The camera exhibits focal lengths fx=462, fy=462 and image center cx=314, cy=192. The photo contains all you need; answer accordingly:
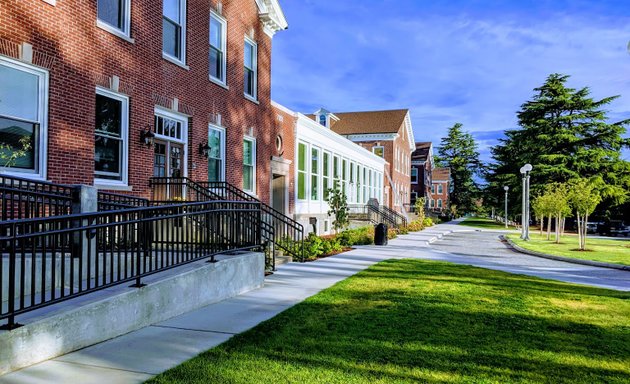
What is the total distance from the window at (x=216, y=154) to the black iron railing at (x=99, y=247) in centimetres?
540

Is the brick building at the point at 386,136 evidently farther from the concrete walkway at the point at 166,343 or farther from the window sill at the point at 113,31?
the concrete walkway at the point at 166,343

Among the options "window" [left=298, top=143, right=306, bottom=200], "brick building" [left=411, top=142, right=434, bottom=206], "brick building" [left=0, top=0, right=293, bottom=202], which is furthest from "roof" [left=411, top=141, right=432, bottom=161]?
"brick building" [left=0, top=0, right=293, bottom=202]

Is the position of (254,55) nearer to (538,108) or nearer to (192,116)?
(192,116)

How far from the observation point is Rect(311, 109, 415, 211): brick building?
4475 cm

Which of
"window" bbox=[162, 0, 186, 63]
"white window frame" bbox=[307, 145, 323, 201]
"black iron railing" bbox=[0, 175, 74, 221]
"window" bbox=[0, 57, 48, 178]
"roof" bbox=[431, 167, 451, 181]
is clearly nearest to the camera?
"black iron railing" bbox=[0, 175, 74, 221]

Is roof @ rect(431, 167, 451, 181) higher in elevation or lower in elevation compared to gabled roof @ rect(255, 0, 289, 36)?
lower

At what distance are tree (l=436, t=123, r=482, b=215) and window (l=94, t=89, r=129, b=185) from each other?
7469 cm

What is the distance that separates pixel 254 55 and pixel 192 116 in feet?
17.0

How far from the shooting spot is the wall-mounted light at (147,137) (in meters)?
11.1

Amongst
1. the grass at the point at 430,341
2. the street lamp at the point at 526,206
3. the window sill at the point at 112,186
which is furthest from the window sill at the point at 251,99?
the street lamp at the point at 526,206

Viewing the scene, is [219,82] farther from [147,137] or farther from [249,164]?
[147,137]

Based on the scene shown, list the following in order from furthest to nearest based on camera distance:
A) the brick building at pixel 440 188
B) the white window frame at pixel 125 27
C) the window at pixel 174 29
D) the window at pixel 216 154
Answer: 1. the brick building at pixel 440 188
2. the window at pixel 216 154
3. the window at pixel 174 29
4. the white window frame at pixel 125 27

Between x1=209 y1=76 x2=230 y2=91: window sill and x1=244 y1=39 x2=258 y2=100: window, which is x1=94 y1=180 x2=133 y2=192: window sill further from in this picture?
x1=244 y1=39 x2=258 y2=100: window

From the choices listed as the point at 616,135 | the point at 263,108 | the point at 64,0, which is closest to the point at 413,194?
the point at 616,135
